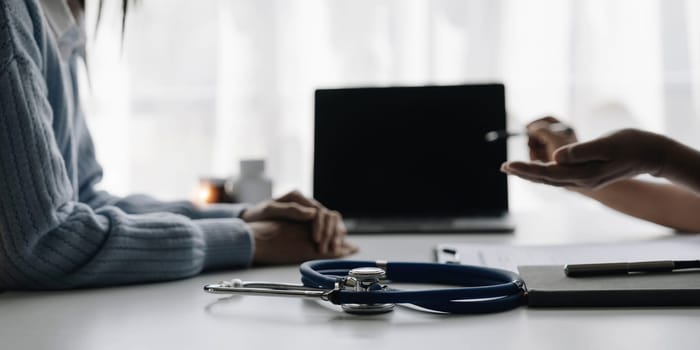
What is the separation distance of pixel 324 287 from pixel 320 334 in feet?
0.25

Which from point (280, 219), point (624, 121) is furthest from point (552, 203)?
point (280, 219)

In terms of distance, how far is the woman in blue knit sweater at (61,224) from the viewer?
2.13 ft

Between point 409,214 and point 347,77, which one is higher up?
point 347,77

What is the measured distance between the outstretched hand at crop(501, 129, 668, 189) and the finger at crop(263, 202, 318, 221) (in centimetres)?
24

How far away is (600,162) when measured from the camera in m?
0.79

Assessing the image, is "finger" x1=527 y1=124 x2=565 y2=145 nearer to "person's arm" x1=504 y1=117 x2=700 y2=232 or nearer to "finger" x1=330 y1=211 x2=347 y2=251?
"person's arm" x1=504 y1=117 x2=700 y2=232

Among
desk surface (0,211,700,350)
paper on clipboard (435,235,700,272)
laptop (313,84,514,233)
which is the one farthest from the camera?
laptop (313,84,514,233)

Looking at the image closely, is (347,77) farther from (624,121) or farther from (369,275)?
(369,275)

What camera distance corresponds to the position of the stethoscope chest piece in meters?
0.53

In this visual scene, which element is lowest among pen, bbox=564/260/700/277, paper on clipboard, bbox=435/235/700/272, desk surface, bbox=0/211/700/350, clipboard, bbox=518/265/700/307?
paper on clipboard, bbox=435/235/700/272

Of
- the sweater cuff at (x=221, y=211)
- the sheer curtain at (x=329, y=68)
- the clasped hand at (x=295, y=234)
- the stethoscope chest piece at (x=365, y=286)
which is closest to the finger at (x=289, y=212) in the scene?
the clasped hand at (x=295, y=234)

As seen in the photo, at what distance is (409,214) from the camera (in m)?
1.25

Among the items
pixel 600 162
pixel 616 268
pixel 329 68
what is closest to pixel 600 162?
pixel 600 162

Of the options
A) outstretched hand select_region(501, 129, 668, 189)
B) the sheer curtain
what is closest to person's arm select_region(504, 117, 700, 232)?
outstretched hand select_region(501, 129, 668, 189)
